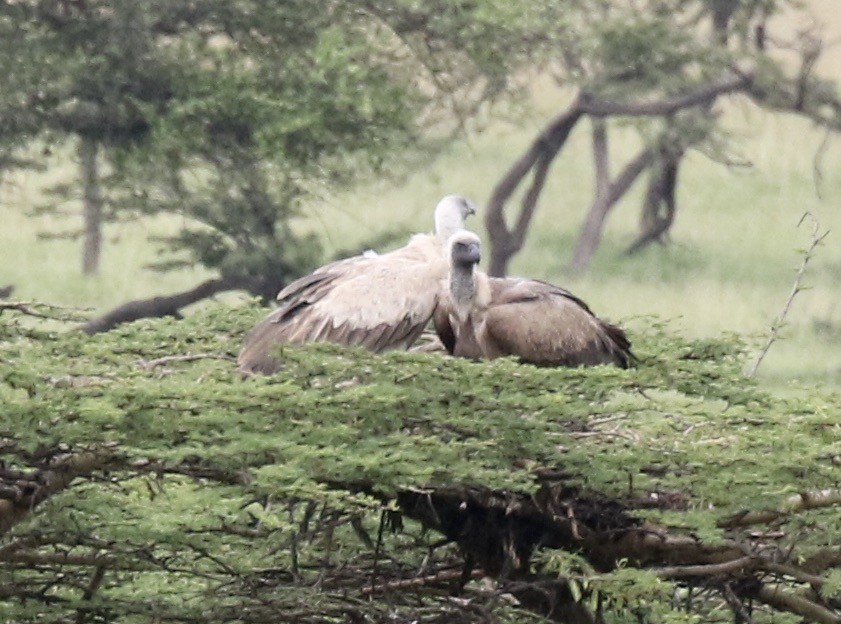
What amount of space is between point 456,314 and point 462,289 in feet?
0.33

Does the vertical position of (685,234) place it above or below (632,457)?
below

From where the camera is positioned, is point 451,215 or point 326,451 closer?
point 326,451

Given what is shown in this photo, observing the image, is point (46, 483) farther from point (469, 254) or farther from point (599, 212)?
point (599, 212)

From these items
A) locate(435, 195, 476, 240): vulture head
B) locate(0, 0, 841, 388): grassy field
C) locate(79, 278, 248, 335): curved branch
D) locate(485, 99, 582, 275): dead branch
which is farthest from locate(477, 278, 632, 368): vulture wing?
locate(0, 0, 841, 388): grassy field

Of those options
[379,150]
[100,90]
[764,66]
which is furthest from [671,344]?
[764,66]

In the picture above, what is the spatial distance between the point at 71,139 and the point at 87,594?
41.5ft

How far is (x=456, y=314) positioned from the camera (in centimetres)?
688

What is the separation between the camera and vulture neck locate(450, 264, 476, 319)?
6879 mm

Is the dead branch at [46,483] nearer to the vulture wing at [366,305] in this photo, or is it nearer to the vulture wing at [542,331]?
the vulture wing at [366,305]

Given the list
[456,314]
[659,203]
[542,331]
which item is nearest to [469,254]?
[456,314]

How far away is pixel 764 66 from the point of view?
19.4 m

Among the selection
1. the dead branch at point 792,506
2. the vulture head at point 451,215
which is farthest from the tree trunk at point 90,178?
the dead branch at point 792,506

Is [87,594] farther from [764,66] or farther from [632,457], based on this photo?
[764,66]

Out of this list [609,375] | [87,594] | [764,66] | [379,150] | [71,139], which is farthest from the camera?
[764,66]
